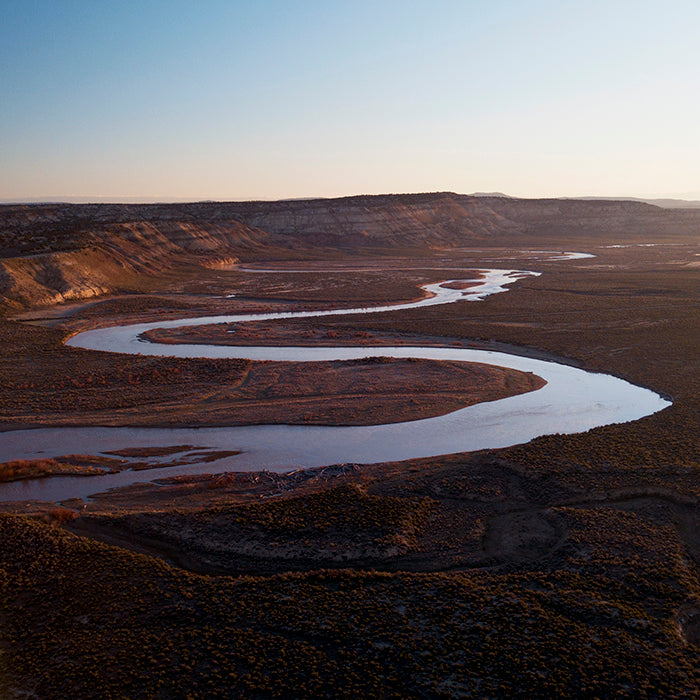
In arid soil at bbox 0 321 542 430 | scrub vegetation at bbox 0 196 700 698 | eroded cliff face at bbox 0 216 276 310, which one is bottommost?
scrub vegetation at bbox 0 196 700 698

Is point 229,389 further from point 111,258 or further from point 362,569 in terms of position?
point 111,258

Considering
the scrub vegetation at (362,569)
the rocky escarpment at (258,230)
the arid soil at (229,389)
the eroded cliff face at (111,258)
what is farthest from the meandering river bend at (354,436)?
the rocky escarpment at (258,230)

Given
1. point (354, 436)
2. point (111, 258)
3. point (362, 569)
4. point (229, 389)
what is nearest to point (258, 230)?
point (111, 258)

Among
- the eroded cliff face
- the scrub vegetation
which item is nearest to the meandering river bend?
the scrub vegetation

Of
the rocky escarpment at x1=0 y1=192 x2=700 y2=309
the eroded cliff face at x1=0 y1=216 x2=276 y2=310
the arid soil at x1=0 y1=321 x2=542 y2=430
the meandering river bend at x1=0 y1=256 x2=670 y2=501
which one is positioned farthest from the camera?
the rocky escarpment at x1=0 y1=192 x2=700 y2=309

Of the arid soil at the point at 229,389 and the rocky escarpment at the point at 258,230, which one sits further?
the rocky escarpment at the point at 258,230

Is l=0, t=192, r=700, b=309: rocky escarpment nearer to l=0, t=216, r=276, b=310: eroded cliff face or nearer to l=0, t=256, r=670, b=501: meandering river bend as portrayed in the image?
l=0, t=216, r=276, b=310: eroded cliff face

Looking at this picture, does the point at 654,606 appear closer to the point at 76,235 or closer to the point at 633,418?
the point at 633,418

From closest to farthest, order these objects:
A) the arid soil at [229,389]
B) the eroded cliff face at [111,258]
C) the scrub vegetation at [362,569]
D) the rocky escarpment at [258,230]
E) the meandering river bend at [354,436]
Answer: the scrub vegetation at [362,569], the meandering river bend at [354,436], the arid soil at [229,389], the eroded cliff face at [111,258], the rocky escarpment at [258,230]

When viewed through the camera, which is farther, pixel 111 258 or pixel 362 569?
pixel 111 258

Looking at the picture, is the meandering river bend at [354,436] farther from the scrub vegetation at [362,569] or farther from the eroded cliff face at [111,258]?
the eroded cliff face at [111,258]

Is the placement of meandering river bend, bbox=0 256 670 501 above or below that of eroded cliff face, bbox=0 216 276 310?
below
